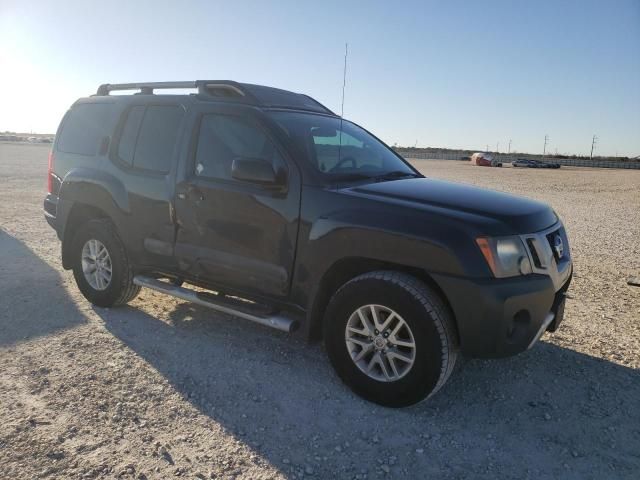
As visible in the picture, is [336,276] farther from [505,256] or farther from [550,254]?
[550,254]

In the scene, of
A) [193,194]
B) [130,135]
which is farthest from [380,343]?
[130,135]

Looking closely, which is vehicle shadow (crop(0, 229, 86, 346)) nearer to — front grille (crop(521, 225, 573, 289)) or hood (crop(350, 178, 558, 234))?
hood (crop(350, 178, 558, 234))

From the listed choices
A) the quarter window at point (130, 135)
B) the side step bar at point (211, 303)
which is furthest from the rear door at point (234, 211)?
the quarter window at point (130, 135)

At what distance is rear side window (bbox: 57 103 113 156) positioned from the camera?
4.98 meters

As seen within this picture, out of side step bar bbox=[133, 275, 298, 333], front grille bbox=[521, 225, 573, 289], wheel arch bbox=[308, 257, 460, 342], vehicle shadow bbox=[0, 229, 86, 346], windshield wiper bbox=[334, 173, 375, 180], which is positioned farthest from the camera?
vehicle shadow bbox=[0, 229, 86, 346]

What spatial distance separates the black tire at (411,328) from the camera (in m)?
3.10

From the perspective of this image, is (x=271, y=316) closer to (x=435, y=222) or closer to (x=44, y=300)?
(x=435, y=222)

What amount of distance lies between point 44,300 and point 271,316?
9.18ft

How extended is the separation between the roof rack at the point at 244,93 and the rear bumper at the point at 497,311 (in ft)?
7.02

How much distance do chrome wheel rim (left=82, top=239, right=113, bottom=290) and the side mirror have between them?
198cm

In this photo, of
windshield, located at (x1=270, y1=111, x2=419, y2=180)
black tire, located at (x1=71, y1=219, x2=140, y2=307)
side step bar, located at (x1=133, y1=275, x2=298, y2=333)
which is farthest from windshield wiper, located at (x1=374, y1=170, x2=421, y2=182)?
black tire, located at (x1=71, y1=219, x2=140, y2=307)

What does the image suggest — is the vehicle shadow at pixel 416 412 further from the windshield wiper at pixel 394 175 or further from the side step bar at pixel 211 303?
the windshield wiper at pixel 394 175

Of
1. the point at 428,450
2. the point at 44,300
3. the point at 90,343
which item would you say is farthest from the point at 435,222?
the point at 44,300

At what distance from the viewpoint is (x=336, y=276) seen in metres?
3.62
